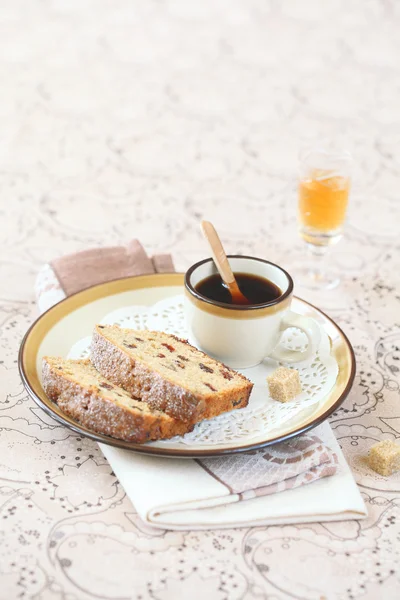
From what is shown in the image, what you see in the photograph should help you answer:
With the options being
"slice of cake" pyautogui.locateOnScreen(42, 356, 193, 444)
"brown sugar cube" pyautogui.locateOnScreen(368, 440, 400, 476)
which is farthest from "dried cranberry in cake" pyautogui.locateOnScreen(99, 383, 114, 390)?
"brown sugar cube" pyautogui.locateOnScreen(368, 440, 400, 476)

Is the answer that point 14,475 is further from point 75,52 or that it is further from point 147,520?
point 75,52

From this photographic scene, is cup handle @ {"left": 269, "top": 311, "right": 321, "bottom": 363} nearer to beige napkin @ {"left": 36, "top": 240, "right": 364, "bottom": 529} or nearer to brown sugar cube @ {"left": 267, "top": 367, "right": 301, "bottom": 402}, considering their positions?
brown sugar cube @ {"left": 267, "top": 367, "right": 301, "bottom": 402}

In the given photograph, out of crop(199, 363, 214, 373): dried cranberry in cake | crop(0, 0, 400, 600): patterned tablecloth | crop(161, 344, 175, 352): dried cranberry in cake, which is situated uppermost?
crop(199, 363, 214, 373): dried cranberry in cake

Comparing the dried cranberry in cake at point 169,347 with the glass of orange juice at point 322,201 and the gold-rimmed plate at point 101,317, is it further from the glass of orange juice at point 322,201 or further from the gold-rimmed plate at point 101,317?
the glass of orange juice at point 322,201

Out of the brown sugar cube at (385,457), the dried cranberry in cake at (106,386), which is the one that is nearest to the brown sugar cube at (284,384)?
the brown sugar cube at (385,457)

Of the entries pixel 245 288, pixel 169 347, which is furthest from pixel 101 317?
pixel 245 288
